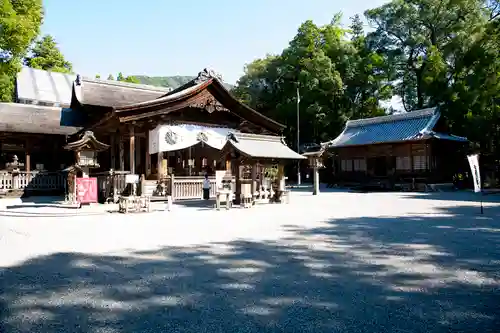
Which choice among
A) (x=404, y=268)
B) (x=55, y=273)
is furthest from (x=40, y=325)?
(x=404, y=268)

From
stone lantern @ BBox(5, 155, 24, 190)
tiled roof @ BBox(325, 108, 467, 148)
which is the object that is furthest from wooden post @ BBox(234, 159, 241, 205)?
tiled roof @ BBox(325, 108, 467, 148)

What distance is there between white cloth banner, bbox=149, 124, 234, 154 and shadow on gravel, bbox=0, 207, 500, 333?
1111cm

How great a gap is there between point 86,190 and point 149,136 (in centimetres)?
481

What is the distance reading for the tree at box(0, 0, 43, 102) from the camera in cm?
1645

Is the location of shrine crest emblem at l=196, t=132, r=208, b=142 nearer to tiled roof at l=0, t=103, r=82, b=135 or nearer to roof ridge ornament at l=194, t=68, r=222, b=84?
roof ridge ornament at l=194, t=68, r=222, b=84

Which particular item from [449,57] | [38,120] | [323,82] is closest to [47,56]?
[38,120]

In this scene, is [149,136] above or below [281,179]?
above

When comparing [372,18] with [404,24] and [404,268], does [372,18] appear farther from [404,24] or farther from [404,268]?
[404,268]

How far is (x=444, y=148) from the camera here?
26234 mm

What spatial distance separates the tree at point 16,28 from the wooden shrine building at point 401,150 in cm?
1785

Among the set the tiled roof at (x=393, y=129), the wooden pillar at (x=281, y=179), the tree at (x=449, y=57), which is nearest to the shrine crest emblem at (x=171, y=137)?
the wooden pillar at (x=281, y=179)

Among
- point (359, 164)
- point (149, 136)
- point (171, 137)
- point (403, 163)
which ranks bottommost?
point (403, 163)

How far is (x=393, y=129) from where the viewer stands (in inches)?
1102

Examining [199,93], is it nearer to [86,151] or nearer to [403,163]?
[86,151]
